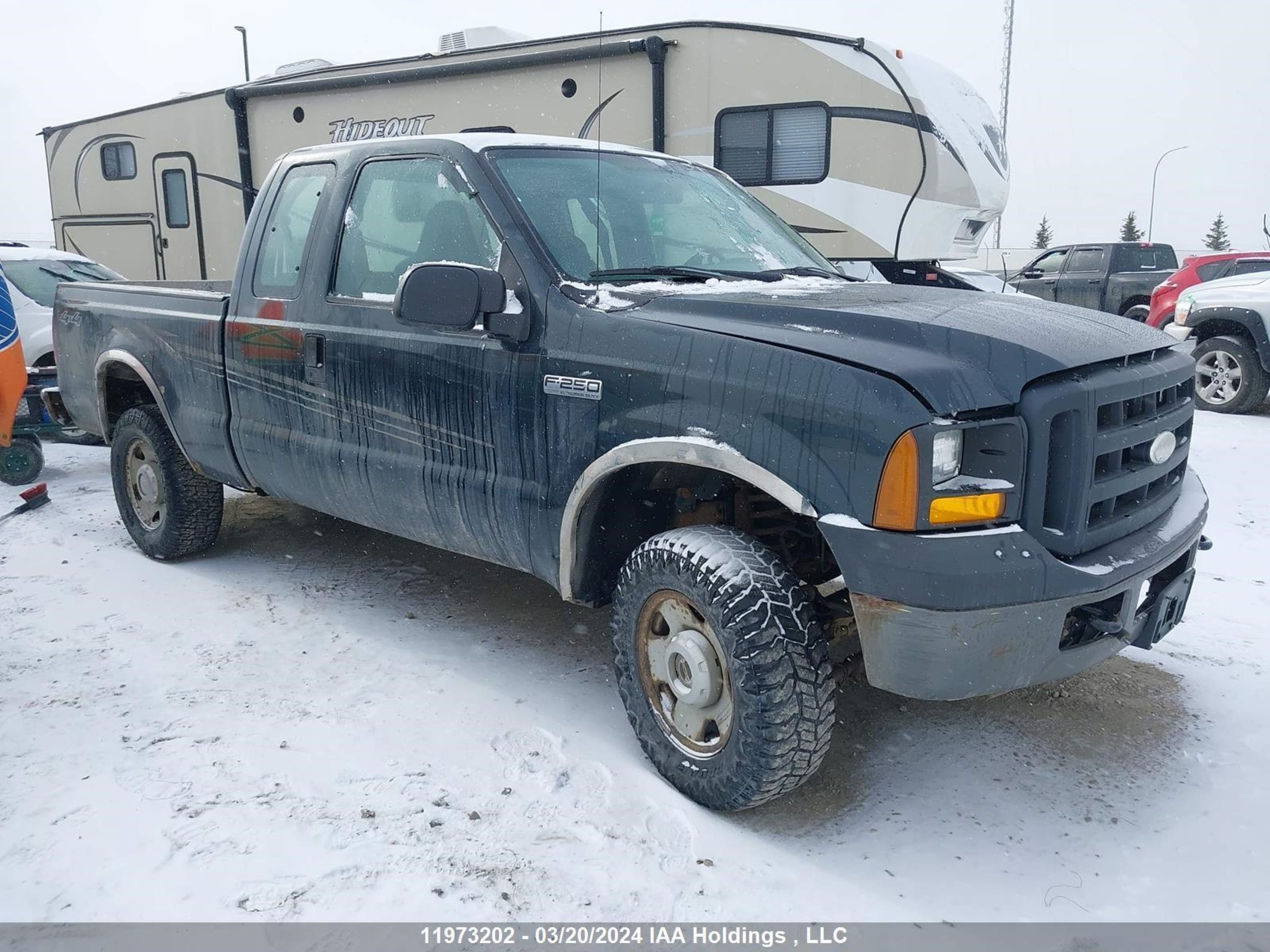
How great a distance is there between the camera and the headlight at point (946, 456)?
96.3 inches

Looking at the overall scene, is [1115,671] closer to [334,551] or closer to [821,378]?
[821,378]

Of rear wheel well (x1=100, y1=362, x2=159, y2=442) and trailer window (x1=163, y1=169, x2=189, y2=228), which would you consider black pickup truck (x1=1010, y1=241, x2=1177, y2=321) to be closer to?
trailer window (x1=163, y1=169, x2=189, y2=228)

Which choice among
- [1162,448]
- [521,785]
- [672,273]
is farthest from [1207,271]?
[521,785]

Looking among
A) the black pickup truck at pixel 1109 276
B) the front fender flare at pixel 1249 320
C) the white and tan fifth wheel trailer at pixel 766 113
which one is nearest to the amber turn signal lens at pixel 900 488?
the white and tan fifth wheel trailer at pixel 766 113

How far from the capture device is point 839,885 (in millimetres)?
2670

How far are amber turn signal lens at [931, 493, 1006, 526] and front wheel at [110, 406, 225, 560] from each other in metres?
3.94

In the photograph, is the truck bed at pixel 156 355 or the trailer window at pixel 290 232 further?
the truck bed at pixel 156 355

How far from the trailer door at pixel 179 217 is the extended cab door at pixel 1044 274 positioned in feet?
39.2

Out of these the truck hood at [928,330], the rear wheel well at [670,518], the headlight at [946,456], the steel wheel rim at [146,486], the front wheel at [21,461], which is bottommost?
the front wheel at [21,461]

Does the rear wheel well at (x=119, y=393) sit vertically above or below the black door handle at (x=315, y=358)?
below

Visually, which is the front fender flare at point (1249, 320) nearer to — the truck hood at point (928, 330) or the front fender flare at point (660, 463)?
the truck hood at point (928, 330)

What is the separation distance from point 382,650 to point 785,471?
7.15 ft

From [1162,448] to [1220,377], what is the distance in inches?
311

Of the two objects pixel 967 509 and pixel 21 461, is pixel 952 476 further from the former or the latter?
pixel 21 461
